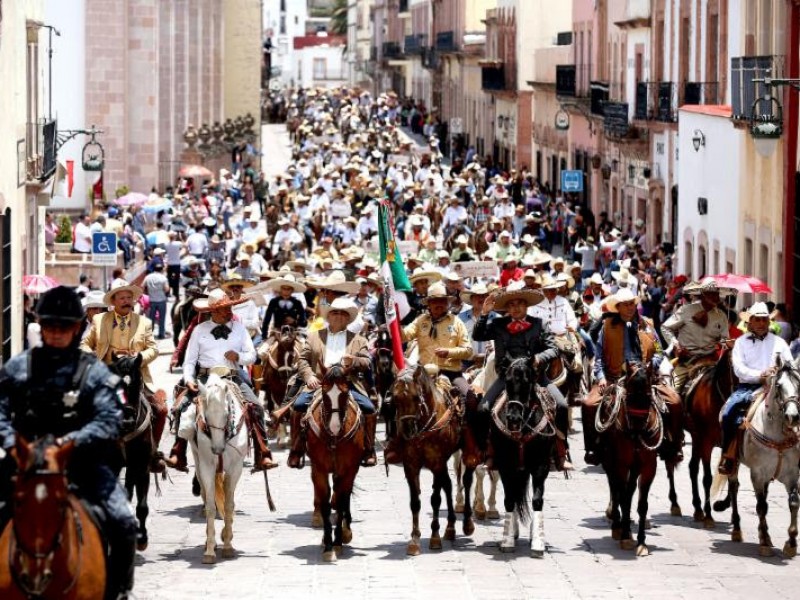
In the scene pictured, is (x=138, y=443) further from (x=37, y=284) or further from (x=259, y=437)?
(x=37, y=284)

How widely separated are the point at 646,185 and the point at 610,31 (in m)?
8.98

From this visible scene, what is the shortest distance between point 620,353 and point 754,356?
1.08m

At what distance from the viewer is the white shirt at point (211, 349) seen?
58.4 ft

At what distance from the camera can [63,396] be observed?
37.3 ft

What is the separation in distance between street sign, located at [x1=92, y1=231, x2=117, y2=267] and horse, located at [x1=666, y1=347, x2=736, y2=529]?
53.9ft

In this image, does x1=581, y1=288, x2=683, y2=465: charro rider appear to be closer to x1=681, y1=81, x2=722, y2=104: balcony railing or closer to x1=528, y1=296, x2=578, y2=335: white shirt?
x1=528, y1=296, x2=578, y2=335: white shirt

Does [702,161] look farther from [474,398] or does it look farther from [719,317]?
[474,398]

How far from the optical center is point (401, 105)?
4609 inches

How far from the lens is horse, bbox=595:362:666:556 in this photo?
17391 mm

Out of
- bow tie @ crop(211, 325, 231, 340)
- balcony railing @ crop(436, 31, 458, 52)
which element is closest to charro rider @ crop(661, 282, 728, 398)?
bow tie @ crop(211, 325, 231, 340)

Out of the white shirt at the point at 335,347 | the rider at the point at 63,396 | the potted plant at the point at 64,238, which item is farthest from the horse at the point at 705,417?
the potted plant at the point at 64,238

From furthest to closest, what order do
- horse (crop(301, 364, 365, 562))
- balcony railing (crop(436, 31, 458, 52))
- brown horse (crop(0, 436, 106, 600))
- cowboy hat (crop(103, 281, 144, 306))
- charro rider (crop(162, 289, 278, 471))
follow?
balcony railing (crop(436, 31, 458, 52)) < cowboy hat (crop(103, 281, 144, 306)) < charro rider (crop(162, 289, 278, 471)) < horse (crop(301, 364, 365, 562)) < brown horse (crop(0, 436, 106, 600))

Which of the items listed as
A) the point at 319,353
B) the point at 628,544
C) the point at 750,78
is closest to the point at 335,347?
the point at 319,353

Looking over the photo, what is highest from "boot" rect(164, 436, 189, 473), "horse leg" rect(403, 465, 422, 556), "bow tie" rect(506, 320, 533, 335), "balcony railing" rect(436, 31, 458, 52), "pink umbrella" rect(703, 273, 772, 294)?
"balcony railing" rect(436, 31, 458, 52)
